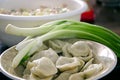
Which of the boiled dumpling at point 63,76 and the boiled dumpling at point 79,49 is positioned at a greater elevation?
the boiled dumpling at point 79,49

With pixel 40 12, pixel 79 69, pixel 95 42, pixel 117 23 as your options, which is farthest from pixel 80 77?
pixel 117 23

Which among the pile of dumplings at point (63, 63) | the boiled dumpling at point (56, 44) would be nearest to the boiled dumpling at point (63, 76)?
the pile of dumplings at point (63, 63)

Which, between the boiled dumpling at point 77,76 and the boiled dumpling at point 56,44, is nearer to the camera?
the boiled dumpling at point 77,76

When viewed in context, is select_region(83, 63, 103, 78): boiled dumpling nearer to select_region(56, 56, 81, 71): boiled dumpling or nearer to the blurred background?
select_region(56, 56, 81, 71): boiled dumpling

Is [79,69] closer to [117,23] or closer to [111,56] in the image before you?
[111,56]

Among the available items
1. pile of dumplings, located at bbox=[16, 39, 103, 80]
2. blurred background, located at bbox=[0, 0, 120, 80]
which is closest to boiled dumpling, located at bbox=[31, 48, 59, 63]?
pile of dumplings, located at bbox=[16, 39, 103, 80]

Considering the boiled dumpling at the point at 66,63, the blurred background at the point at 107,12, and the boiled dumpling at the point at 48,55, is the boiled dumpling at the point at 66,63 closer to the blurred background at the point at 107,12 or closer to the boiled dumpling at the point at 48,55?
the boiled dumpling at the point at 48,55
